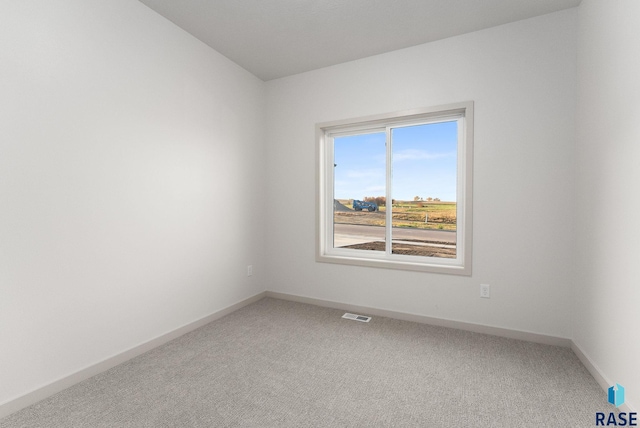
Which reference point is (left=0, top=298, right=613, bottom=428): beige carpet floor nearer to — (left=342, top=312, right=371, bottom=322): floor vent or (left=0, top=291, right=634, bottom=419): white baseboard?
(left=0, top=291, right=634, bottom=419): white baseboard

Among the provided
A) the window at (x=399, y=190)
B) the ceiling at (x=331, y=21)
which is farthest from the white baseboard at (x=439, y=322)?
the ceiling at (x=331, y=21)

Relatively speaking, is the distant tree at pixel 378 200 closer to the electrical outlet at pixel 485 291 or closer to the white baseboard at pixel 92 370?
the electrical outlet at pixel 485 291

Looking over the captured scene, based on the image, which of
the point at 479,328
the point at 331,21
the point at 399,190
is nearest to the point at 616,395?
the point at 479,328

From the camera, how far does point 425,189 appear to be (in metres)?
3.07

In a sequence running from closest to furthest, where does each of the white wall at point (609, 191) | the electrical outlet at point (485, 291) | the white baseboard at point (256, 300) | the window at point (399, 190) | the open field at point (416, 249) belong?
1. the white wall at point (609, 191)
2. the white baseboard at point (256, 300)
3. the electrical outlet at point (485, 291)
4. the window at point (399, 190)
5. the open field at point (416, 249)

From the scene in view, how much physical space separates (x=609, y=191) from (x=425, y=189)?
1.42 metres

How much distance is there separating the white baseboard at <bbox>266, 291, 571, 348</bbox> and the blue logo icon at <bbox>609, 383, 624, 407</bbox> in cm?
72

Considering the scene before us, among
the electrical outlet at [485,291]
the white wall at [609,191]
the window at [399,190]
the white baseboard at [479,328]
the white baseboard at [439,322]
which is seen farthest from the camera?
the window at [399,190]

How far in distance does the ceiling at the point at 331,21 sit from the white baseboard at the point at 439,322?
2.66 meters

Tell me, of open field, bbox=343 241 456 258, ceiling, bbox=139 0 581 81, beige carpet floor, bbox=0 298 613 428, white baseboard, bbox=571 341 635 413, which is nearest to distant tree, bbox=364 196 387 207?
Answer: open field, bbox=343 241 456 258

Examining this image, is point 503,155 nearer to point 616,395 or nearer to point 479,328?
point 479,328

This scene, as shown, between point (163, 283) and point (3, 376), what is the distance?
103 cm

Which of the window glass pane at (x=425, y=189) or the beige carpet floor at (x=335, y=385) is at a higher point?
the window glass pane at (x=425, y=189)

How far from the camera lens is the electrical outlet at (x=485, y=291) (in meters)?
2.66
